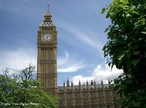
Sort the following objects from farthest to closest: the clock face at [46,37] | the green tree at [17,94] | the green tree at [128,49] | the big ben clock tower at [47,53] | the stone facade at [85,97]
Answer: the clock face at [46,37] → the big ben clock tower at [47,53] → the stone facade at [85,97] → the green tree at [17,94] → the green tree at [128,49]

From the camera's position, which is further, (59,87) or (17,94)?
(59,87)

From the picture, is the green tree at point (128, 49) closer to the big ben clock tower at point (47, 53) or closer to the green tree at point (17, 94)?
the green tree at point (17, 94)

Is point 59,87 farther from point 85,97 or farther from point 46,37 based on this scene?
point 46,37

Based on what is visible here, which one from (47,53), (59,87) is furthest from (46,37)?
(59,87)

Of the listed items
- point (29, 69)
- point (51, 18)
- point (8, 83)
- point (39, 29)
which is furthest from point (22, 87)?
A: point (51, 18)

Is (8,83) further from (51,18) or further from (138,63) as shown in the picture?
(51,18)

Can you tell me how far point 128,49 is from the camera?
4516 millimetres

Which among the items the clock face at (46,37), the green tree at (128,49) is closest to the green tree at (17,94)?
the green tree at (128,49)

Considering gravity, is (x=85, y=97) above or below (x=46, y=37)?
below

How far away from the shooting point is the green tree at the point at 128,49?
4.31m

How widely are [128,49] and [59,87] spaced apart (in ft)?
281

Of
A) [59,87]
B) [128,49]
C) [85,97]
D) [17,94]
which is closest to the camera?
[128,49]

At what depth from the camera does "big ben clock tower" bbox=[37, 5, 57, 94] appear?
8544cm

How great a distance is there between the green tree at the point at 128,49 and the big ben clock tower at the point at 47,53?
80258mm
